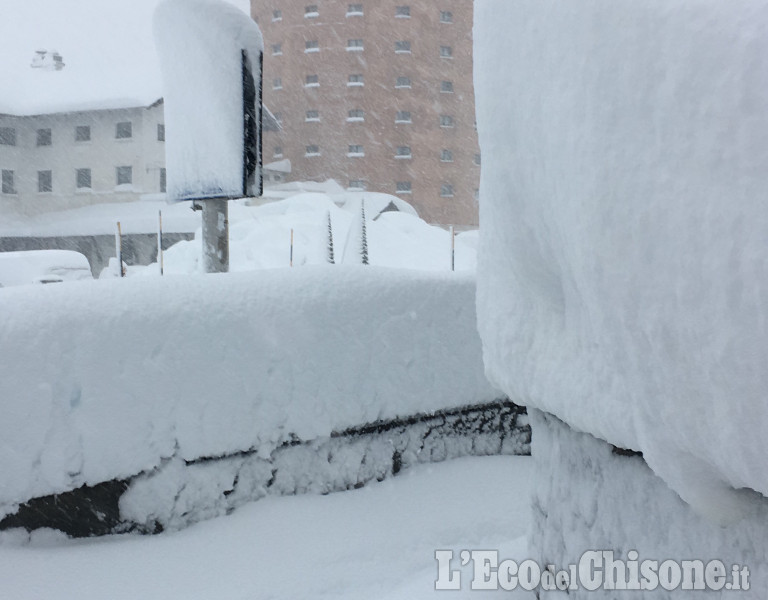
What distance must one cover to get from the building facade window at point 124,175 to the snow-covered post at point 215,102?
87.6 ft

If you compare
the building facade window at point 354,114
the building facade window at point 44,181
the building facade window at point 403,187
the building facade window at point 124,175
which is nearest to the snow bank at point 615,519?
the building facade window at point 124,175

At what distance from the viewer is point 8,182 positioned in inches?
1180

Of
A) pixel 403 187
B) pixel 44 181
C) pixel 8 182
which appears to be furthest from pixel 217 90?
pixel 8 182

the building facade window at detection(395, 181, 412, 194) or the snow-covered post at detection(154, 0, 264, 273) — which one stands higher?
the building facade window at detection(395, 181, 412, 194)

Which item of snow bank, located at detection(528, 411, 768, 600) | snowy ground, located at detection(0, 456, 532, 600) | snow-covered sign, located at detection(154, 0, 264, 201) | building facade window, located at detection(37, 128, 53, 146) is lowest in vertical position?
snowy ground, located at detection(0, 456, 532, 600)

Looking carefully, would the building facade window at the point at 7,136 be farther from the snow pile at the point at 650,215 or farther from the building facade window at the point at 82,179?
the snow pile at the point at 650,215

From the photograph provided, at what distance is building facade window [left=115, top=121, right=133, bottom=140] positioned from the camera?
28.9m

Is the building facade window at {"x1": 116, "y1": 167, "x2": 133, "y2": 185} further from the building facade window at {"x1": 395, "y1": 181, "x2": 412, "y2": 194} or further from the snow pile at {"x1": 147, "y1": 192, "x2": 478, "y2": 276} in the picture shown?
the building facade window at {"x1": 395, "y1": 181, "x2": 412, "y2": 194}

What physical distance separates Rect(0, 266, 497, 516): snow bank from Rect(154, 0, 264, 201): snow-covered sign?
1.45m

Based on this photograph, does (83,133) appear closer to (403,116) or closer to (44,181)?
(44,181)

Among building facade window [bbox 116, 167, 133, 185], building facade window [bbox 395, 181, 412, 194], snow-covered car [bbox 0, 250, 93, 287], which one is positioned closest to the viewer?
snow-covered car [bbox 0, 250, 93, 287]

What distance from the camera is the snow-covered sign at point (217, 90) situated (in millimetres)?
4098

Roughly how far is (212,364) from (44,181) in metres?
32.2

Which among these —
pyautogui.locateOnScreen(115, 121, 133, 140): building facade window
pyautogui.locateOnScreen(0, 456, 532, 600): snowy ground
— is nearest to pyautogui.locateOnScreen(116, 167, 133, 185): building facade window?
pyautogui.locateOnScreen(115, 121, 133, 140): building facade window
